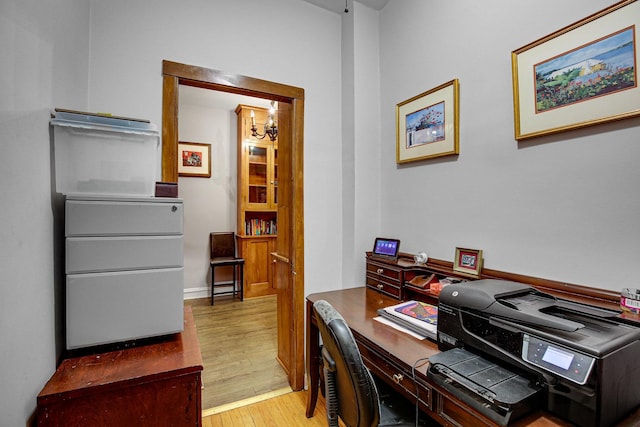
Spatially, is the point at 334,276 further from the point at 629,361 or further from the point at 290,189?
the point at 629,361

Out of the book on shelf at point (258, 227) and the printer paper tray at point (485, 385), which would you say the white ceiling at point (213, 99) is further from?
the printer paper tray at point (485, 385)

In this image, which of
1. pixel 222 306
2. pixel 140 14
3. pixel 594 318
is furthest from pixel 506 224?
pixel 222 306

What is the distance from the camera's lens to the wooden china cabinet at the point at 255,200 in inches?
179

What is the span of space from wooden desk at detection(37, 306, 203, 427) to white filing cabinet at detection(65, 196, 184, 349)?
0.10 meters

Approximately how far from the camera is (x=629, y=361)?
2.68 feet

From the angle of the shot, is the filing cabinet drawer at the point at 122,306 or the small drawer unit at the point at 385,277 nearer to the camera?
the filing cabinet drawer at the point at 122,306

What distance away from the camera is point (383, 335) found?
1389mm

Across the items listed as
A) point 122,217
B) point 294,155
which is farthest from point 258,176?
point 122,217

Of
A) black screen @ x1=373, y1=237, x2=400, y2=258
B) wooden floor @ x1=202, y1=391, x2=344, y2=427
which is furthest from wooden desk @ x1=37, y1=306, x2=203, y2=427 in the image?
black screen @ x1=373, y1=237, x2=400, y2=258

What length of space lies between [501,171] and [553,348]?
3.30 ft

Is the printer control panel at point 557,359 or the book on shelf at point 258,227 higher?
the book on shelf at point 258,227

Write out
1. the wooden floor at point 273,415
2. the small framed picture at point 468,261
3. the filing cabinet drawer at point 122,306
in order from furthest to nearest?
the wooden floor at point 273,415, the small framed picture at point 468,261, the filing cabinet drawer at point 122,306

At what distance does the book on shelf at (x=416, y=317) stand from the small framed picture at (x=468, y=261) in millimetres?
302

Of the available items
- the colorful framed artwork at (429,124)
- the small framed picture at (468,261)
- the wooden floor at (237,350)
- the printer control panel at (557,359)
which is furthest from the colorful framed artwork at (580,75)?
the wooden floor at (237,350)
